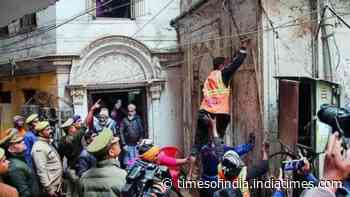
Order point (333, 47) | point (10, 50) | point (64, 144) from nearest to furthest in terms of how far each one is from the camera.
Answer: point (333, 47) → point (64, 144) → point (10, 50)

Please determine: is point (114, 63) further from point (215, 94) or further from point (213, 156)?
point (213, 156)

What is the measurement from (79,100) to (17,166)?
5717 mm

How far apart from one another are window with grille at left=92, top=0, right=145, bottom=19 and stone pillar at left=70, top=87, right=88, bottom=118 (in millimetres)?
2004

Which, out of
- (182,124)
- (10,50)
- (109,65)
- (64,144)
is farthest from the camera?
(10,50)

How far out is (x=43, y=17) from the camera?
38.9 ft

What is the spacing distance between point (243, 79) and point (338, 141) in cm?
566

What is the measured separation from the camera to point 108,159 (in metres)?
4.43

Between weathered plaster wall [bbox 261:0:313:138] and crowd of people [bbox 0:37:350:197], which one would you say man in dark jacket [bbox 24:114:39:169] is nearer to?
crowd of people [bbox 0:37:350:197]

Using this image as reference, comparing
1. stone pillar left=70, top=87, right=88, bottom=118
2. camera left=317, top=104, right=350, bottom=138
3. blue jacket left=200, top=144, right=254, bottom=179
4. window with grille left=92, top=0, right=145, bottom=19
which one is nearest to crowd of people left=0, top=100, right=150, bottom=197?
blue jacket left=200, top=144, right=254, bottom=179

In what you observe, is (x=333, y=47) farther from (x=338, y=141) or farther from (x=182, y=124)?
(x=182, y=124)

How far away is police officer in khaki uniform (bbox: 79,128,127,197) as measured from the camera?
4.34m

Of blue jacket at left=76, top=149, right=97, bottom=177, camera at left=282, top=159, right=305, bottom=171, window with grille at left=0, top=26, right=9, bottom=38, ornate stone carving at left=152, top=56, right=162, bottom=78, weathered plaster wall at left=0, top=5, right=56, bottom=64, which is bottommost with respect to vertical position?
blue jacket at left=76, top=149, right=97, bottom=177

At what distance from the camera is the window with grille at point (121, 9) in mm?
11961

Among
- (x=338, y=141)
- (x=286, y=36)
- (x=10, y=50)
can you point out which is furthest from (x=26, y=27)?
(x=338, y=141)
